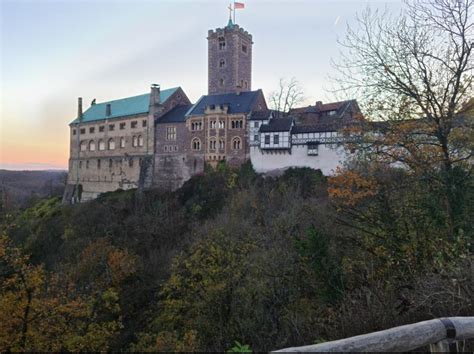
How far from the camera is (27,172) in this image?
117m

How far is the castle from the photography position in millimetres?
31688

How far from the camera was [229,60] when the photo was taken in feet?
131

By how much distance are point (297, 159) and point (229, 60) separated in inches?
607

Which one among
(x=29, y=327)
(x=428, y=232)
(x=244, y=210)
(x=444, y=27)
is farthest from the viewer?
(x=244, y=210)

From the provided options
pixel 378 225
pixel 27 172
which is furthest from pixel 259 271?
pixel 27 172

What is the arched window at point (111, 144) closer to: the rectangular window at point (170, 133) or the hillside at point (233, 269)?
the hillside at point (233, 269)

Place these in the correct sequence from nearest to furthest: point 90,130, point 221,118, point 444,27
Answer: point 444,27
point 221,118
point 90,130

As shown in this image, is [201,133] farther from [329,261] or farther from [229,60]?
[329,261]

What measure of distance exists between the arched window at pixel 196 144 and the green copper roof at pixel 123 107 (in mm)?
7406

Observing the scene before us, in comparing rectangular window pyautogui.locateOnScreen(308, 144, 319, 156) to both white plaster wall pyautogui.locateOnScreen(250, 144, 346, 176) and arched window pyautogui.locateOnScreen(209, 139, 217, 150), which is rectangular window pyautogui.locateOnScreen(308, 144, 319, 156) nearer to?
white plaster wall pyautogui.locateOnScreen(250, 144, 346, 176)

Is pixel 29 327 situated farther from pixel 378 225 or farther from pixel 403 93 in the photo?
pixel 403 93

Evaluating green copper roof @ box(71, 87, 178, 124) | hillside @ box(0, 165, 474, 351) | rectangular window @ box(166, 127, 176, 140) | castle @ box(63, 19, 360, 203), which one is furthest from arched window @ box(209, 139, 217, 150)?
green copper roof @ box(71, 87, 178, 124)

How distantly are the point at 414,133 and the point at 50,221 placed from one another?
38.6 meters

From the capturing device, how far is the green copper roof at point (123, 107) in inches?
1640
